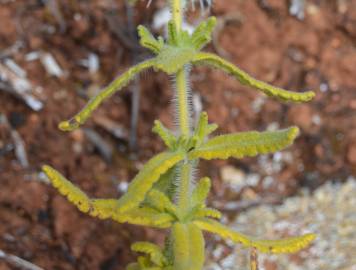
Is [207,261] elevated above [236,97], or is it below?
below

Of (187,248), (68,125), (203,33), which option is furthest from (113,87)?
(187,248)

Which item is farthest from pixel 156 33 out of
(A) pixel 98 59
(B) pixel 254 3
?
(B) pixel 254 3

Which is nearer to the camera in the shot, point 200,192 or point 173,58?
point 173,58

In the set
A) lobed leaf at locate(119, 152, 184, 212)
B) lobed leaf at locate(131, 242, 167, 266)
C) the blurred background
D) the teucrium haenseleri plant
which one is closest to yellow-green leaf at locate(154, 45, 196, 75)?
the teucrium haenseleri plant

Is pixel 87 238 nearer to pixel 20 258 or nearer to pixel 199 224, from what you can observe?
pixel 20 258

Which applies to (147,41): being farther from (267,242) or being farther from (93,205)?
(267,242)

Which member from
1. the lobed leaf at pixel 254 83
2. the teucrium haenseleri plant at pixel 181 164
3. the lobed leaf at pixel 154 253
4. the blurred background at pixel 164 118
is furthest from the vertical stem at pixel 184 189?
the blurred background at pixel 164 118

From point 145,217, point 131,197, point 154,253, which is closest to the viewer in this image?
point 131,197
